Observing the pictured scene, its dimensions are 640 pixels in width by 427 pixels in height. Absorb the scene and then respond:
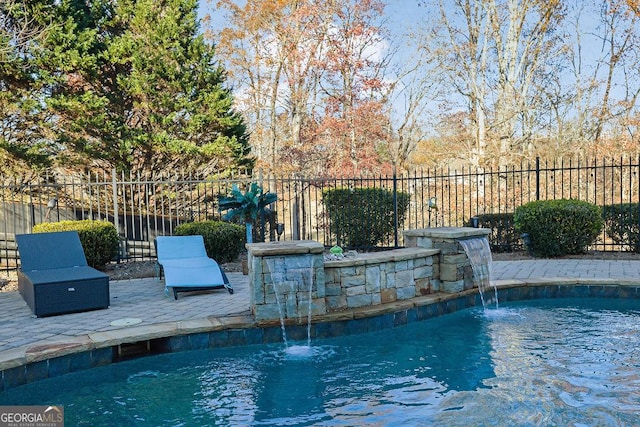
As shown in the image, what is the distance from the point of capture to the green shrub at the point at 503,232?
888cm

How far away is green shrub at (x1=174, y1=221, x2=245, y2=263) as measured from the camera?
26.2 ft

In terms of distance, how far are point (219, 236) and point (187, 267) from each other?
7.26ft

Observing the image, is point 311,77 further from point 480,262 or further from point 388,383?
point 388,383

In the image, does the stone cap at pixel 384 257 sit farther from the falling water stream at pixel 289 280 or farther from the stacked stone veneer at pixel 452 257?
the falling water stream at pixel 289 280

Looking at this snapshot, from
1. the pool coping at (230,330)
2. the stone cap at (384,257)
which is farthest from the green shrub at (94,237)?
the stone cap at (384,257)

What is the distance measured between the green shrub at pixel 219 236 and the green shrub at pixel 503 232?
4.18 m

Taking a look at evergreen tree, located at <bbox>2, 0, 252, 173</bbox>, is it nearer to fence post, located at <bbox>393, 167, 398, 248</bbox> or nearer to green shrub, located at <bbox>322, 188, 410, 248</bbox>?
green shrub, located at <bbox>322, 188, 410, 248</bbox>

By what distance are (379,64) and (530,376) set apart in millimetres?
14047

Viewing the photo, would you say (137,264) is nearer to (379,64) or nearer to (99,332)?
(99,332)

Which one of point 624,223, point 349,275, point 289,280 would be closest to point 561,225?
point 624,223

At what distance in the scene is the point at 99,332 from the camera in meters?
4.11

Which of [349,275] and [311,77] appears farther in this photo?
[311,77]

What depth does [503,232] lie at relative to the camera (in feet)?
A: 29.7

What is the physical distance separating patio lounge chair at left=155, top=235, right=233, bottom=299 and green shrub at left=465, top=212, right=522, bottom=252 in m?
5.01
